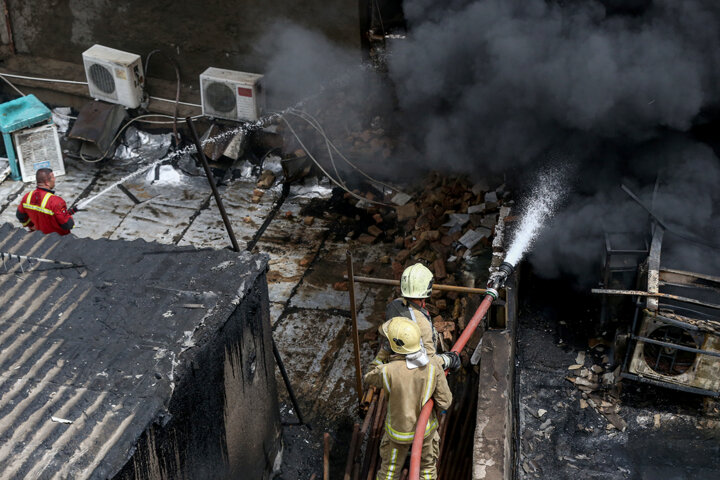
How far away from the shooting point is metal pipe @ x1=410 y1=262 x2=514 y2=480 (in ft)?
15.7

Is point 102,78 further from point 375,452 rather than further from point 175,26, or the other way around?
point 375,452

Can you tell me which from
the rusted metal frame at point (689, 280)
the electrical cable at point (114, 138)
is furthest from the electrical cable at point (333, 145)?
the rusted metal frame at point (689, 280)

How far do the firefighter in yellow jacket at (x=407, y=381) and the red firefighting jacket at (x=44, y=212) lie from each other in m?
4.07

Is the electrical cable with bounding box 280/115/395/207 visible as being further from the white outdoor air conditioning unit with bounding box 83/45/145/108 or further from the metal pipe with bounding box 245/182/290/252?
the white outdoor air conditioning unit with bounding box 83/45/145/108

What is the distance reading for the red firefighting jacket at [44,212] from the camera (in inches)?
298

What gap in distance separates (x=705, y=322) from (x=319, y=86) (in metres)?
6.42

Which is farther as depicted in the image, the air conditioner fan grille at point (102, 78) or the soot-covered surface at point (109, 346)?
the air conditioner fan grille at point (102, 78)

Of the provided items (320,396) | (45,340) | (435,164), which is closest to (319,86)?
(435,164)

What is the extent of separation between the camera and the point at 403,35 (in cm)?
1003

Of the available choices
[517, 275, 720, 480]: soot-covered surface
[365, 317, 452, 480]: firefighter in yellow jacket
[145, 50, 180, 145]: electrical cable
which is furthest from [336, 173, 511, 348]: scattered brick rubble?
[145, 50, 180, 145]: electrical cable

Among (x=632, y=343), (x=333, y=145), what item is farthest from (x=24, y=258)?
Result: (x=333, y=145)

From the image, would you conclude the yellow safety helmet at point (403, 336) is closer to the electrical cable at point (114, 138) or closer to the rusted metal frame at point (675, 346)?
the rusted metal frame at point (675, 346)

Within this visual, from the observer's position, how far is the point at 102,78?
11141 mm

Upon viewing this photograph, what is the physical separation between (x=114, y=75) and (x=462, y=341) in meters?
7.70
